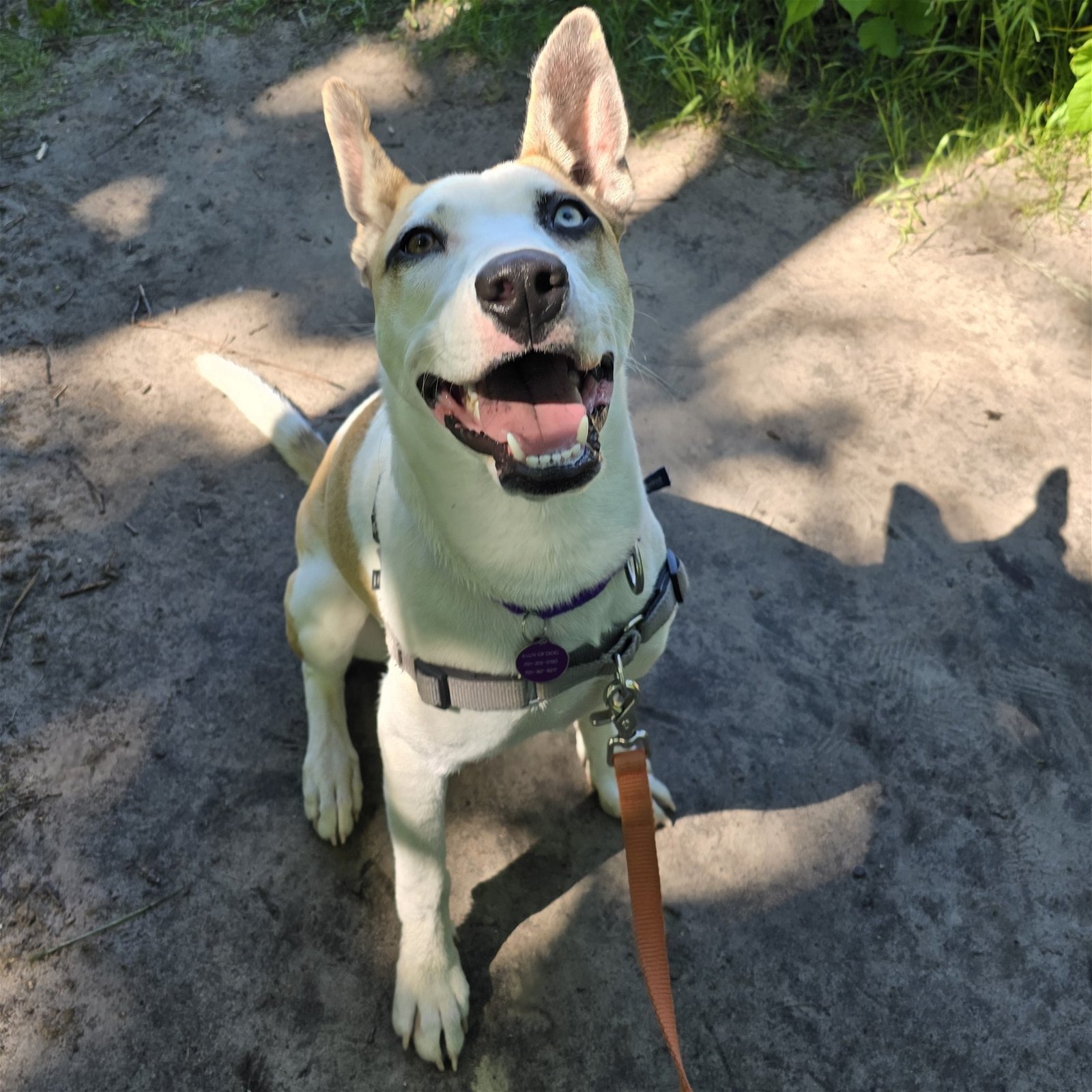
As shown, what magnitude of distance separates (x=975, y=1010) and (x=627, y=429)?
178cm

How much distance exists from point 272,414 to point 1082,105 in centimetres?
333

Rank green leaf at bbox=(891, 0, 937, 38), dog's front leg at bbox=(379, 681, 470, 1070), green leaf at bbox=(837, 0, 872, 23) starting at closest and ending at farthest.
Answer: dog's front leg at bbox=(379, 681, 470, 1070), green leaf at bbox=(837, 0, 872, 23), green leaf at bbox=(891, 0, 937, 38)

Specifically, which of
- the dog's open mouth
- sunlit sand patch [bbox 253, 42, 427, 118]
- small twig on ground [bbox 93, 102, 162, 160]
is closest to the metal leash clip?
the dog's open mouth

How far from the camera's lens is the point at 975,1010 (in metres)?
2.29

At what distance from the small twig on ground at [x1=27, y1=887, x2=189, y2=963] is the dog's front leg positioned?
0.71m

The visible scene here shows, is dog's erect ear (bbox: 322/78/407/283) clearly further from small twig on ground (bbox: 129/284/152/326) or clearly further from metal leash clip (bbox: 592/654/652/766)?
small twig on ground (bbox: 129/284/152/326)

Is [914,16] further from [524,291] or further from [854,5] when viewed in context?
[524,291]

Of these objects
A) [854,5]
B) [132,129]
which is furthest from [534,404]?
[132,129]

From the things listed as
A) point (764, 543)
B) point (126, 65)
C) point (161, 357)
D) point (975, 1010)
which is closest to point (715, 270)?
point (764, 543)

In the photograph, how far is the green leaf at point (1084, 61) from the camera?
11.2 feet

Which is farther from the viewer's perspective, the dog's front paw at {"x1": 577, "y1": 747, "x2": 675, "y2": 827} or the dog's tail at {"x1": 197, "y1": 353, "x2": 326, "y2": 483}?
the dog's tail at {"x1": 197, "y1": 353, "x2": 326, "y2": 483}

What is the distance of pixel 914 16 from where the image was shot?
428cm

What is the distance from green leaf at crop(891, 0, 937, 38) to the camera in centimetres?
424

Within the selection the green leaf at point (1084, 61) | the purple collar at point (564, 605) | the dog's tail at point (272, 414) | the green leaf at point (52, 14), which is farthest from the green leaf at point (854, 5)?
the green leaf at point (52, 14)
